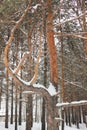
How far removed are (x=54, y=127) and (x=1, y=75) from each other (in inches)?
600

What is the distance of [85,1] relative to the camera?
14.2 meters

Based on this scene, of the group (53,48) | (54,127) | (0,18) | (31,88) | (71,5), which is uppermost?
(71,5)

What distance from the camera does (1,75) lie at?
22.6m

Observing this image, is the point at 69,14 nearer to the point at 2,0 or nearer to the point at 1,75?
the point at 2,0

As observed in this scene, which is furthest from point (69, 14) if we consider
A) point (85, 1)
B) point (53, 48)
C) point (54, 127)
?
point (54, 127)

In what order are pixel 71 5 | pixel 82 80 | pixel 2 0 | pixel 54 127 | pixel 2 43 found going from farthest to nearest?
pixel 82 80, pixel 2 43, pixel 71 5, pixel 2 0, pixel 54 127

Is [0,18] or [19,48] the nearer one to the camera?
[0,18]

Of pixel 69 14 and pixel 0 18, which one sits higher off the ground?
pixel 69 14

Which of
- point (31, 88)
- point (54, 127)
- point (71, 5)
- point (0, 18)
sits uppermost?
point (71, 5)

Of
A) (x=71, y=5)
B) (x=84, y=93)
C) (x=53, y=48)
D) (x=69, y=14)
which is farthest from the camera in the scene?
(x=84, y=93)

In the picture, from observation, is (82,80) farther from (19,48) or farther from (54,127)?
(54,127)

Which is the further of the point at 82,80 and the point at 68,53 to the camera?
the point at 82,80

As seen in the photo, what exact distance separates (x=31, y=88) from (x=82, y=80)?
2022cm

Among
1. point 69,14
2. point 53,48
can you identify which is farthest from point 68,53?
point 53,48
